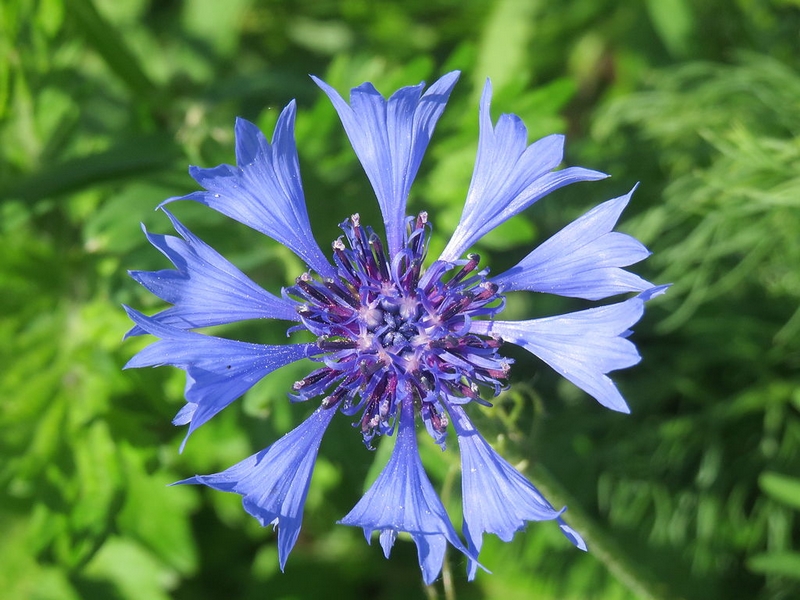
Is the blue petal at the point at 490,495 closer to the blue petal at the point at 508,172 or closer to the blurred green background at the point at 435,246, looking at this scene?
the blurred green background at the point at 435,246

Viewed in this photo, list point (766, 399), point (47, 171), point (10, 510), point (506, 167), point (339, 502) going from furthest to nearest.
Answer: point (339, 502)
point (766, 399)
point (10, 510)
point (47, 171)
point (506, 167)

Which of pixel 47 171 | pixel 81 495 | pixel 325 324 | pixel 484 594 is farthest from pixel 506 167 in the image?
pixel 484 594

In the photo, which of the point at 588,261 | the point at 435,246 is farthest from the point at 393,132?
the point at 435,246

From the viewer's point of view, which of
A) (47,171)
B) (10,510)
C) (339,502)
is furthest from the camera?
(339,502)

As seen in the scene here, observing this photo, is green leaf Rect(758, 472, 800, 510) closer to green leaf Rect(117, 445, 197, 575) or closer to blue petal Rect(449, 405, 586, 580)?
blue petal Rect(449, 405, 586, 580)

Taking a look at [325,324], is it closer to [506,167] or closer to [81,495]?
[506,167]

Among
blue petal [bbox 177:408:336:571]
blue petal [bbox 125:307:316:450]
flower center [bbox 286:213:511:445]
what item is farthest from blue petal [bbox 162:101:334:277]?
blue petal [bbox 177:408:336:571]

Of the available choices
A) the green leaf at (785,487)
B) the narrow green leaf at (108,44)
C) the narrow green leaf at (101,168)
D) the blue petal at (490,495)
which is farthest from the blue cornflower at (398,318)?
the narrow green leaf at (108,44)
